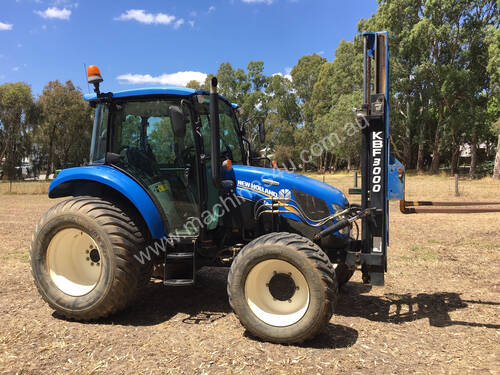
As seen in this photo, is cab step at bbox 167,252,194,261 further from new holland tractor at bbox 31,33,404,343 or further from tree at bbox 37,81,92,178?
tree at bbox 37,81,92,178

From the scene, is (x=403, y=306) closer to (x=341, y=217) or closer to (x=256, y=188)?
(x=341, y=217)

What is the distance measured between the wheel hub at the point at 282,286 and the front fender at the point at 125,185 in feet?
4.21

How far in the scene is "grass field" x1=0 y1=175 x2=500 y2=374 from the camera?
3127 millimetres

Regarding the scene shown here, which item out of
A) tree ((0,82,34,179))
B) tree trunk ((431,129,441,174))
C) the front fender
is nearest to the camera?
the front fender

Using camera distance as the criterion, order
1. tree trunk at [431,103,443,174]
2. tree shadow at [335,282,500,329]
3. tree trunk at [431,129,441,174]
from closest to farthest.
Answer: tree shadow at [335,282,500,329]
tree trunk at [431,103,443,174]
tree trunk at [431,129,441,174]

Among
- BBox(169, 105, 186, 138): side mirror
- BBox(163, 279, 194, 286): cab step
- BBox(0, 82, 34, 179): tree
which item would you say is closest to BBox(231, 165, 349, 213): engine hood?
BBox(169, 105, 186, 138): side mirror

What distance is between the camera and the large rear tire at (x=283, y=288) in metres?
Result: 3.40

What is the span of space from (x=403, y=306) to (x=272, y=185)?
2.09 meters

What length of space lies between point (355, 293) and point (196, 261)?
2.12m

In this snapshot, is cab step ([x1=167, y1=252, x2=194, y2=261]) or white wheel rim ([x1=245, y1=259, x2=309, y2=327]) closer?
white wheel rim ([x1=245, y1=259, x2=309, y2=327])

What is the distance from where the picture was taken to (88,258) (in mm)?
4215

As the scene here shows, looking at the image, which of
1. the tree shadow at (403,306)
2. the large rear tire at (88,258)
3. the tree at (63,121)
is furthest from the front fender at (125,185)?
the tree at (63,121)

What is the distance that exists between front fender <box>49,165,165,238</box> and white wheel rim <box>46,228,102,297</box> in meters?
0.60

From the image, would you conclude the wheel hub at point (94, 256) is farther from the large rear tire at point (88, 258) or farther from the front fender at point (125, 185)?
the front fender at point (125, 185)
